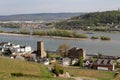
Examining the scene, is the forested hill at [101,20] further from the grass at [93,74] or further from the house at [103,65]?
the grass at [93,74]

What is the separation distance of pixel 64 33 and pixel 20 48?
14931 mm

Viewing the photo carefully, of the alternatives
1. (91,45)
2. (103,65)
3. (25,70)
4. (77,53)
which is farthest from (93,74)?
(91,45)

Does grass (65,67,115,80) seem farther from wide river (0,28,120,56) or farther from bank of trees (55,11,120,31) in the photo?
bank of trees (55,11,120,31)

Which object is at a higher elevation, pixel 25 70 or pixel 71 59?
pixel 25 70

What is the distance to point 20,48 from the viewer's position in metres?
17.7

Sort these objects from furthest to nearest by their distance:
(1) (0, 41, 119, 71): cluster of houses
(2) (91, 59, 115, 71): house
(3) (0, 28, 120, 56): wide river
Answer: (3) (0, 28, 120, 56): wide river < (1) (0, 41, 119, 71): cluster of houses < (2) (91, 59, 115, 71): house

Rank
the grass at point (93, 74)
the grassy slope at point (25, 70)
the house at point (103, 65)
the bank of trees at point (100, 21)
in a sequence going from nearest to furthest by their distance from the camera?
1. the grassy slope at point (25, 70)
2. the grass at point (93, 74)
3. the house at point (103, 65)
4. the bank of trees at point (100, 21)

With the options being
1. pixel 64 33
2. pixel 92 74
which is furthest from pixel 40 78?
pixel 64 33

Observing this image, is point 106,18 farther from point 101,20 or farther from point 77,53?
point 77,53

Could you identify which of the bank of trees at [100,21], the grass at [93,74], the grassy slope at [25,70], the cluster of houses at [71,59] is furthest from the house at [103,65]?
the bank of trees at [100,21]

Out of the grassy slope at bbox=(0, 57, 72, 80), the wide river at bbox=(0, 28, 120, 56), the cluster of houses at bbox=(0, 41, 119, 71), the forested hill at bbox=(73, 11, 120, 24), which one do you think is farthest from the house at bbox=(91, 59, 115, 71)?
the forested hill at bbox=(73, 11, 120, 24)

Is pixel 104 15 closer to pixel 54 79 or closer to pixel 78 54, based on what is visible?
pixel 78 54

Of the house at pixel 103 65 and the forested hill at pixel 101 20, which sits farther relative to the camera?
the forested hill at pixel 101 20

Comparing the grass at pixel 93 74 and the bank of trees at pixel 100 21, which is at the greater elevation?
the grass at pixel 93 74
